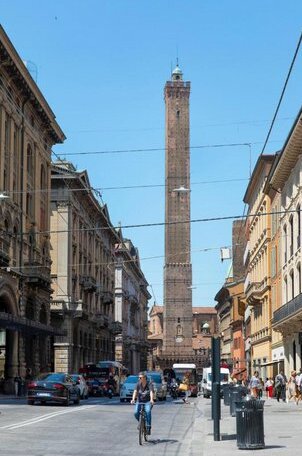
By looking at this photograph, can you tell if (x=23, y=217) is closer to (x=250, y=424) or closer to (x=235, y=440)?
(x=235, y=440)

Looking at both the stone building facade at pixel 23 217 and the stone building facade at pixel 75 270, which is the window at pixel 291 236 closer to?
the stone building facade at pixel 23 217

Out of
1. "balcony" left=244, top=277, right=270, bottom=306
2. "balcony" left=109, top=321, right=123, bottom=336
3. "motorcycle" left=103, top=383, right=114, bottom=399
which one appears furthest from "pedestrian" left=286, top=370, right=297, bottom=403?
"balcony" left=109, top=321, right=123, bottom=336

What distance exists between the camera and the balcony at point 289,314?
39947 millimetres

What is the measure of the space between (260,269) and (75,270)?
17.0 meters

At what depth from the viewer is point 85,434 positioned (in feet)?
63.7

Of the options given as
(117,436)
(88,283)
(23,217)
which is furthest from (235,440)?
(88,283)

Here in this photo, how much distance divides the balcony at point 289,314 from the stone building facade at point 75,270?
18.5m

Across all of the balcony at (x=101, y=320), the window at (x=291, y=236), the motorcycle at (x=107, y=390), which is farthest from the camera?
the balcony at (x=101, y=320)

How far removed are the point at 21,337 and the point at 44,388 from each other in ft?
65.1

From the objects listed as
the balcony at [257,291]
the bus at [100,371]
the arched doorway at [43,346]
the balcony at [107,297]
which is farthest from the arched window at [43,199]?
the balcony at [107,297]

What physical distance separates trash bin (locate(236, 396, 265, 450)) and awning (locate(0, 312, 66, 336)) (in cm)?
2832

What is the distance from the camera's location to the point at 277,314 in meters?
49.3

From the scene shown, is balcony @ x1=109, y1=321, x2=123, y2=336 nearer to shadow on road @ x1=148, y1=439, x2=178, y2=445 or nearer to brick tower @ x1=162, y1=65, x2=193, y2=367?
brick tower @ x1=162, y1=65, x2=193, y2=367

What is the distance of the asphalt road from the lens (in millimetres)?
15688
